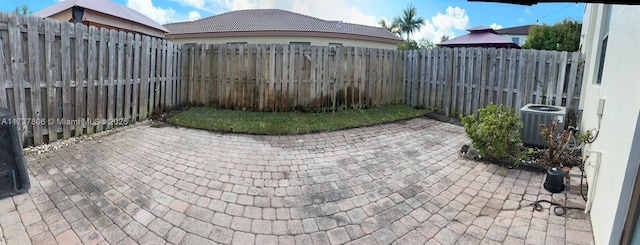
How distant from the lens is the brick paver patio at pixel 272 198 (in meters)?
2.81

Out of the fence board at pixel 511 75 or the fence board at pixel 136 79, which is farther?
the fence board at pixel 511 75

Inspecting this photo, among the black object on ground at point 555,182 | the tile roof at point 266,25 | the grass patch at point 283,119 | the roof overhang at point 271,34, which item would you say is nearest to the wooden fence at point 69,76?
the grass patch at point 283,119

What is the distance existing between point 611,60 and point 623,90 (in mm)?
1247

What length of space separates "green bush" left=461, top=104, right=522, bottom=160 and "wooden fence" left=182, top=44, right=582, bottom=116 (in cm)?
283

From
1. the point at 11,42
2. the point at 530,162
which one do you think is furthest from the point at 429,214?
the point at 11,42

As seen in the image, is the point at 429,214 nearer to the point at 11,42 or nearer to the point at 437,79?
the point at 11,42

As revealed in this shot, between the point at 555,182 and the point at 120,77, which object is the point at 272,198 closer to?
the point at 555,182

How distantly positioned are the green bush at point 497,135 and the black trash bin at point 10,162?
17.5 feet

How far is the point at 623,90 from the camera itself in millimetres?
2680

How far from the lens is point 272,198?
3512mm

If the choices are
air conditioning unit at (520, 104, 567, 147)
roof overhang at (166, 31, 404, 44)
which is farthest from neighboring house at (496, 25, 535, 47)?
air conditioning unit at (520, 104, 567, 147)

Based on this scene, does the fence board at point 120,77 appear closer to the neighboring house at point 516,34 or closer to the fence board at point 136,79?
the fence board at point 136,79

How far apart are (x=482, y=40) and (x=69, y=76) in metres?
17.0

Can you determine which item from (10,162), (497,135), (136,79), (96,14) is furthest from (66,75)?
(497,135)
